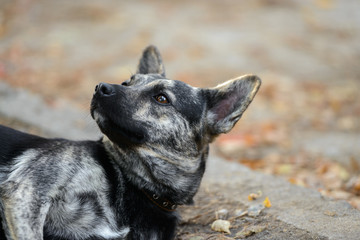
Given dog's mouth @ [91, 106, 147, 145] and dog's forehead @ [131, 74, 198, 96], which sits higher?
dog's forehead @ [131, 74, 198, 96]

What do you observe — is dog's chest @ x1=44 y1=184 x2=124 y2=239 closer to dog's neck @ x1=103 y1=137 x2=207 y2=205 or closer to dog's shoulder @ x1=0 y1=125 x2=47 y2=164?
dog's neck @ x1=103 y1=137 x2=207 y2=205

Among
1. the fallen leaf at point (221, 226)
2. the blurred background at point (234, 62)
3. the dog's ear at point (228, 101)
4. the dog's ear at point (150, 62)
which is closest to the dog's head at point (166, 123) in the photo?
the dog's ear at point (228, 101)

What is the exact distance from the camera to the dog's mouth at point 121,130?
415 centimetres

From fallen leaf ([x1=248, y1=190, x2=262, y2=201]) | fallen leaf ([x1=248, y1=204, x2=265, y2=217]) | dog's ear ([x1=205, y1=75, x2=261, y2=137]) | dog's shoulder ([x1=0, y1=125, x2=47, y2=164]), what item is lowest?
fallen leaf ([x1=248, y1=204, x2=265, y2=217])

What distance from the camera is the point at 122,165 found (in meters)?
4.40

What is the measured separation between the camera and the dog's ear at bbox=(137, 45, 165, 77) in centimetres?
546

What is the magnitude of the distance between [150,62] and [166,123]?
1402 millimetres

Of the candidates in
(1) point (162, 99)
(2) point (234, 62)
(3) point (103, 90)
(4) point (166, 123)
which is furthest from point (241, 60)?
(3) point (103, 90)

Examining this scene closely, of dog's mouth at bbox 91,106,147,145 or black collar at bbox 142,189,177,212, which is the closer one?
dog's mouth at bbox 91,106,147,145

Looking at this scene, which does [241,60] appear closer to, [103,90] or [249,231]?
[249,231]

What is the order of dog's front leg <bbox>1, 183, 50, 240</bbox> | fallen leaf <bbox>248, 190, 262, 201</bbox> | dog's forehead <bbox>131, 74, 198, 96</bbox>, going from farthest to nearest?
fallen leaf <bbox>248, 190, 262, 201</bbox> < dog's forehead <bbox>131, 74, 198, 96</bbox> < dog's front leg <bbox>1, 183, 50, 240</bbox>

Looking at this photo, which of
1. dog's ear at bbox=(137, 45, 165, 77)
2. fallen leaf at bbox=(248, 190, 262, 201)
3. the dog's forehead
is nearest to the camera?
the dog's forehead

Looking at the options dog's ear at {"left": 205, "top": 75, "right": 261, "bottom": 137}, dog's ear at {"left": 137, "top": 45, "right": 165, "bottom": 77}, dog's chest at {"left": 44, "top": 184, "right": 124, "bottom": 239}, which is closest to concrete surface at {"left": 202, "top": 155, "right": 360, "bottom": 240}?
dog's ear at {"left": 205, "top": 75, "right": 261, "bottom": 137}

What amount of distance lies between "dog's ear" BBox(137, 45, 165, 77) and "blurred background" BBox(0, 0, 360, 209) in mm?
2744
